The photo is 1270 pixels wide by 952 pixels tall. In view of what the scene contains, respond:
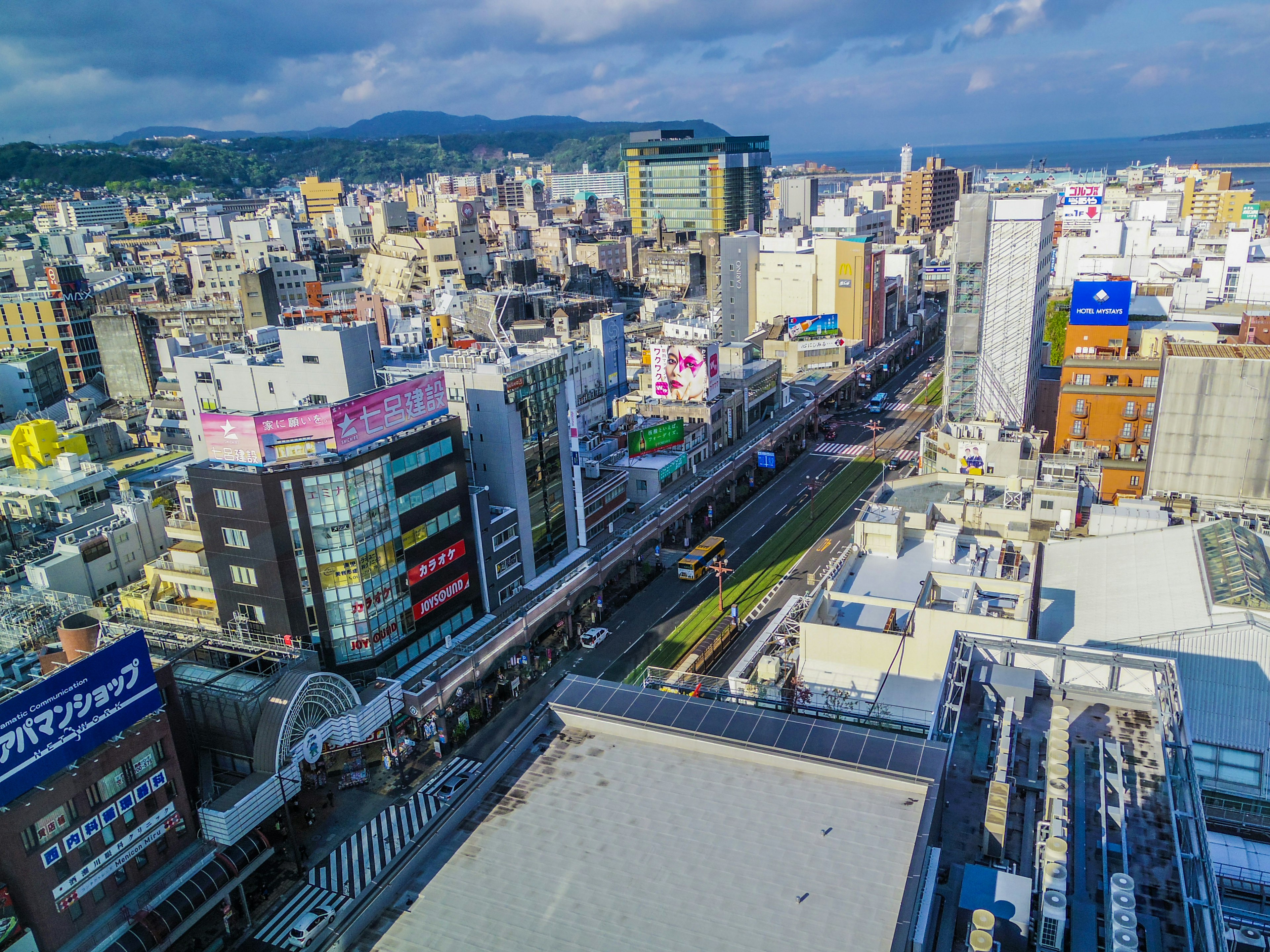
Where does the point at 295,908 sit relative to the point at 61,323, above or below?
below

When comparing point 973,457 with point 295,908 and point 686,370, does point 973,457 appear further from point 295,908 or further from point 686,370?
point 295,908

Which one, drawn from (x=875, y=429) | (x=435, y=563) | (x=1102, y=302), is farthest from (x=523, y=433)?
(x=1102, y=302)

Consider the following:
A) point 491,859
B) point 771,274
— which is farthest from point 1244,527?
point 771,274

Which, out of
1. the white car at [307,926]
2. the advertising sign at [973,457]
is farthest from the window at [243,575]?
the advertising sign at [973,457]

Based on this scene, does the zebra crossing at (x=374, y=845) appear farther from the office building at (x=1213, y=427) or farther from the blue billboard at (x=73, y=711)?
the office building at (x=1213, y=427)

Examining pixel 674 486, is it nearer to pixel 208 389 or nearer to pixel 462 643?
pixel 462 643
